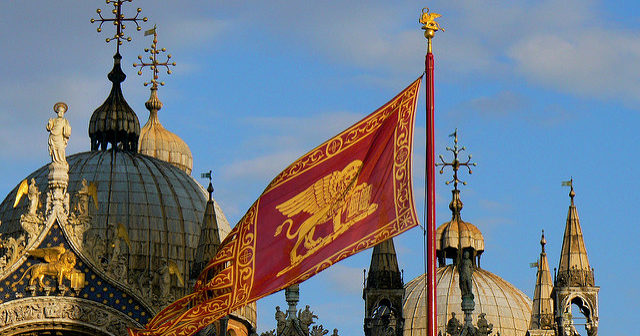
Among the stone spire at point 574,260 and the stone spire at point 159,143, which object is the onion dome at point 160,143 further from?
the stone spire at point 574,260

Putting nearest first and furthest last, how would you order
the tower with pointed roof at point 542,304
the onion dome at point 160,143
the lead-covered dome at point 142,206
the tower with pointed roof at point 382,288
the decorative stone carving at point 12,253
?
1. the decorative stone carving at point 12,253
2. the tower with pointed roof at point 382,288
3. the tower with pointed roof at point 542,304
4. the lead-covered dome at point 142,206
5. the onion dome at point 160,143

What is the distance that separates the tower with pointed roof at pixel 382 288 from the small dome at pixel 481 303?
16.0m

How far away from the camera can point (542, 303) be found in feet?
203

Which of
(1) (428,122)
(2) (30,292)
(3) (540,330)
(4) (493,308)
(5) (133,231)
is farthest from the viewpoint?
(4) (493,308)

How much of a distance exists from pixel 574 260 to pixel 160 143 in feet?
95.5

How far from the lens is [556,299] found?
2088 inches

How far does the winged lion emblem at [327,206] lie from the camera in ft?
108

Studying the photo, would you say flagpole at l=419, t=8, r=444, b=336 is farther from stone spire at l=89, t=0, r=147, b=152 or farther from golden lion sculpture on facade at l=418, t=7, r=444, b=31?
stone spire at l=89, t=0, r=147, b=152

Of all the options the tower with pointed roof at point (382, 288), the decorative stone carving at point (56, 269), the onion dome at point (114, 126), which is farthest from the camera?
the onion dome at point (114, 126)

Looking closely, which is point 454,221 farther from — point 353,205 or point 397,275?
point 353,205

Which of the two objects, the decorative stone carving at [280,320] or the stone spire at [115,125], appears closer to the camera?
the decorative stone carving at [280,320]

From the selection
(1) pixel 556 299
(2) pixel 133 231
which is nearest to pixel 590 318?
(1) pixel 556 299

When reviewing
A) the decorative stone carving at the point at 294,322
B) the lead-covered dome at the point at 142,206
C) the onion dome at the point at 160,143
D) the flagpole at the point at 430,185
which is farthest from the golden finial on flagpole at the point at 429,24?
the onion dome at the point at 160,143

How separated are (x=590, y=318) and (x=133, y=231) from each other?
1920 cm
